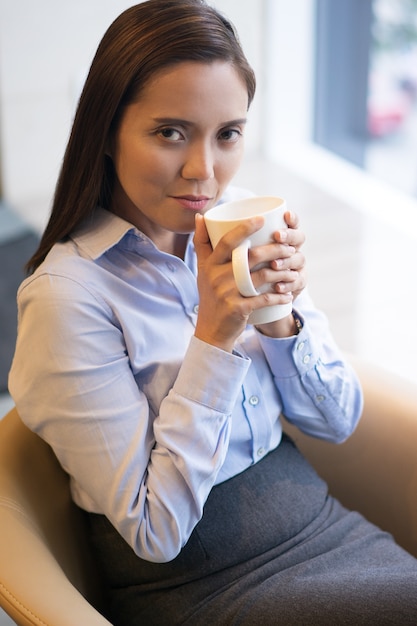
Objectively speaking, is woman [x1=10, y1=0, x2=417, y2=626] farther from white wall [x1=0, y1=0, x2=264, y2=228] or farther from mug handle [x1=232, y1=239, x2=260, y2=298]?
white wall [x1=0, y1=0, x2=264, y2=228]

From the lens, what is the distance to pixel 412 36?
11.4ft

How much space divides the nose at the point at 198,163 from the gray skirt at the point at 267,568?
0.39m

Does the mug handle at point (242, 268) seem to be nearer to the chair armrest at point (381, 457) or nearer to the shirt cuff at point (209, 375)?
the shirt cuff at point (209, 375)

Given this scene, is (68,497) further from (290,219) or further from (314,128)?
(314,128)

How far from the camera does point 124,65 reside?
1.10 meters

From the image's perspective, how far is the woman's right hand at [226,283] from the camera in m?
1.04

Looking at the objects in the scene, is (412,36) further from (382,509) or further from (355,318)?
(382,509)

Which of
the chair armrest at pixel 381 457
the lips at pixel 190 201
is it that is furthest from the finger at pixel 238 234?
the chair armrest at pixel 381 457

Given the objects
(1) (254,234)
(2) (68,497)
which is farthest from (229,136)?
(2) (68,497)

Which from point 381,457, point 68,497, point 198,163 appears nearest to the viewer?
point 198,163

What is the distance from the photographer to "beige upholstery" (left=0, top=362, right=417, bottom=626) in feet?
3.42

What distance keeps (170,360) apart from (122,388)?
9 cm

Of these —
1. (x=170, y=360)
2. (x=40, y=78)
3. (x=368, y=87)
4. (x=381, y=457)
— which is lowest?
(x=368, y=87)

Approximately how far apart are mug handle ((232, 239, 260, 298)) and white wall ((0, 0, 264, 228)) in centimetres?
225
